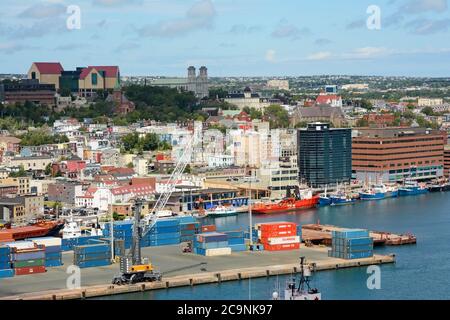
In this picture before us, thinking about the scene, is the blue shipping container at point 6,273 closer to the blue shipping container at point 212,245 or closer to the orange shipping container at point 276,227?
the blue shipping container at point 212,245

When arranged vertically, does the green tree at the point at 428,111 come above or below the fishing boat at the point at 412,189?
above

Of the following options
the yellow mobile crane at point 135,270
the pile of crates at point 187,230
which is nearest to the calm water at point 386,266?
the yellow mobile crane at point 135,270

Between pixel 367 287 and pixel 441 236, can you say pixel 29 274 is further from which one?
pixel 441 236

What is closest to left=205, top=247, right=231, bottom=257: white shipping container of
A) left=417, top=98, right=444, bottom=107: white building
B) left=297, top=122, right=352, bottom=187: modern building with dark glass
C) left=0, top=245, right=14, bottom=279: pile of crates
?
left=0, top=245, right=14, bottom=279: pile of crates

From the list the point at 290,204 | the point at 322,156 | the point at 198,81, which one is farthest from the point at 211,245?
the point at 198,81
